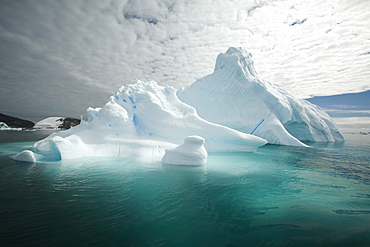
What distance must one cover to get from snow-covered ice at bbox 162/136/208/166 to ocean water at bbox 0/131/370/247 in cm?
131

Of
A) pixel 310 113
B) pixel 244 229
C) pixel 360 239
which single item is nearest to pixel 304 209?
pixel 360 239

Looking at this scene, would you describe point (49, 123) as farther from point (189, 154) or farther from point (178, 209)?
point (178, 209)

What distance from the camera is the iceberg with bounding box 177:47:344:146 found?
47.5ft

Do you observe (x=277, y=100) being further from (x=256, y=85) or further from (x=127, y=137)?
(x=127, y=137)

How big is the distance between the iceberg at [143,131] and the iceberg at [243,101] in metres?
Result: 5.05

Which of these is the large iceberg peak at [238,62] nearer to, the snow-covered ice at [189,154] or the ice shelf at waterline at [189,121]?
the ice shelf at waterline at [189,121]

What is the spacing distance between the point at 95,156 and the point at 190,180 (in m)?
5.20

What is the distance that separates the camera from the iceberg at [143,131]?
8.15m

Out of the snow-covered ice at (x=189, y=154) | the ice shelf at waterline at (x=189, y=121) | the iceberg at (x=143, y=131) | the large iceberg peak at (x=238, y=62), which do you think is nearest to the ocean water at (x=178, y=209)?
the snow-covered ice at (x=189, y=154)

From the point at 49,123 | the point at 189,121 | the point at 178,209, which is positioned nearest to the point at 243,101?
the point at 189,121

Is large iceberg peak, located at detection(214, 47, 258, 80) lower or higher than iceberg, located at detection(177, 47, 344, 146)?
higher

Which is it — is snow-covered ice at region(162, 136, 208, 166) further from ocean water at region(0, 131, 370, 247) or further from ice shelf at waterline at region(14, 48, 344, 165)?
ocean water at region(0, 131, 370, 247)

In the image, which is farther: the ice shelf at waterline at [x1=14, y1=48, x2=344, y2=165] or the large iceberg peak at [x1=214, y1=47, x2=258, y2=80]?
the large iceberg peak at [x1=214, y1=47, x2=258, y2=80]

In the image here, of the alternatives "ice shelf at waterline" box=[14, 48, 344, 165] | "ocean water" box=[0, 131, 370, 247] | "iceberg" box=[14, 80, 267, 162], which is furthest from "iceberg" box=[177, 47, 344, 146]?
"ocean water" box=[0, 131, 370, 247]
